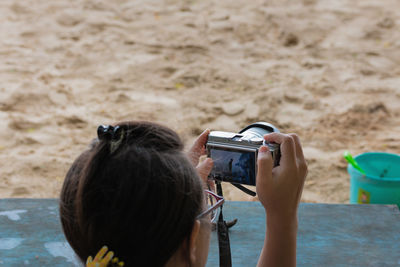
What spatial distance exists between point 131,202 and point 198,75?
2.90 meters

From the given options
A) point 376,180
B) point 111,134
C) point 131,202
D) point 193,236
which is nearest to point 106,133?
point 111,134

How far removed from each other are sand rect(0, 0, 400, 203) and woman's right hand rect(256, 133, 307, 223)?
1.39m

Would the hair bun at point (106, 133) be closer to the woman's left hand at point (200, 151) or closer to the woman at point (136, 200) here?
the woman at point (136, 200)

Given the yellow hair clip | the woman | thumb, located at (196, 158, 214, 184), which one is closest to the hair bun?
the woman

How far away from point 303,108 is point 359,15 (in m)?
1.94

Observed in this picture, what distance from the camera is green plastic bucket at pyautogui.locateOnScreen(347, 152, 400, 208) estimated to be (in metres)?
2.00

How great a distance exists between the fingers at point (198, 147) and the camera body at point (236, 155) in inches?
1.5

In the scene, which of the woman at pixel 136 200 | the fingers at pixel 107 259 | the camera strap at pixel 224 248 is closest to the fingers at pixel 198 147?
the camera strap at pixel 224 248

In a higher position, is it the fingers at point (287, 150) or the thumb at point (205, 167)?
the fingers at point (287, 150)

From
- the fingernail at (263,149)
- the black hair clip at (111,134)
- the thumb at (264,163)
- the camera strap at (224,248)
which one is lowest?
the camera strap at (224,248)

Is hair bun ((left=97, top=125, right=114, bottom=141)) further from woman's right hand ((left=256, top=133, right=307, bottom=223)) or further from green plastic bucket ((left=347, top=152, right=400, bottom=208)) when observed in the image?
green plastic bucket ((left=347, top=152, right=400, bottom=208))

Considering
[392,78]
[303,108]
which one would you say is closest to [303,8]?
[392,78]

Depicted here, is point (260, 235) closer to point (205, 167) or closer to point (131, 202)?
point (205, 167)

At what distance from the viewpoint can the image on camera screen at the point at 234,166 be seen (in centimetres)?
110
